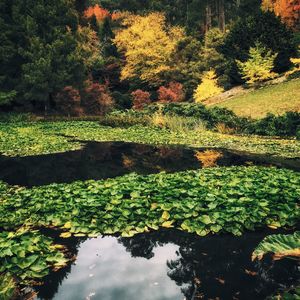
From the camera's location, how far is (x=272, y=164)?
10.7 metres

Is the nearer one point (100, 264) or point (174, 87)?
point (100, 264)

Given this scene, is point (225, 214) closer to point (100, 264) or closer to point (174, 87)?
point (100, 264)

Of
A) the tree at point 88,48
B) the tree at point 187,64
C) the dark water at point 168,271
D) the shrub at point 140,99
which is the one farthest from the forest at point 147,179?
the tree at point 187,64

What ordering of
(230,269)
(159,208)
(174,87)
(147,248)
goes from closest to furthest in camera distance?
(230,269)
(147,248)
(159,208)
(174,87)

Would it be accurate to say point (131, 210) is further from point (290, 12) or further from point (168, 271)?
point (290, 12)

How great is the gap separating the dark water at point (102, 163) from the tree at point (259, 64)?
54.2 feet

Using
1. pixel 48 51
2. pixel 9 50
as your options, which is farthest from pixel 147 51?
pixel 9 50

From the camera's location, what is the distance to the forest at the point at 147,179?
4457 millimetres

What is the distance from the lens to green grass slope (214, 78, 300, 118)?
21737 millimetres

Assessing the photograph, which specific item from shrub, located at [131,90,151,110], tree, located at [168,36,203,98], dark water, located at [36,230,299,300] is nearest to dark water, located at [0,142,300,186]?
dark water, located at [36,230,299,300]

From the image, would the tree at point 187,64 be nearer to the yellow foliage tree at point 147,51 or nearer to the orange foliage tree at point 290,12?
the yellow foliage tree at point 147,51

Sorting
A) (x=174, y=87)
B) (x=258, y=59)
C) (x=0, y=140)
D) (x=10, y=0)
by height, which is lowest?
(x=0, y=140)

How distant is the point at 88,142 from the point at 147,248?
35.7 ft

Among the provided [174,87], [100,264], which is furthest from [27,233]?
[174,87]
